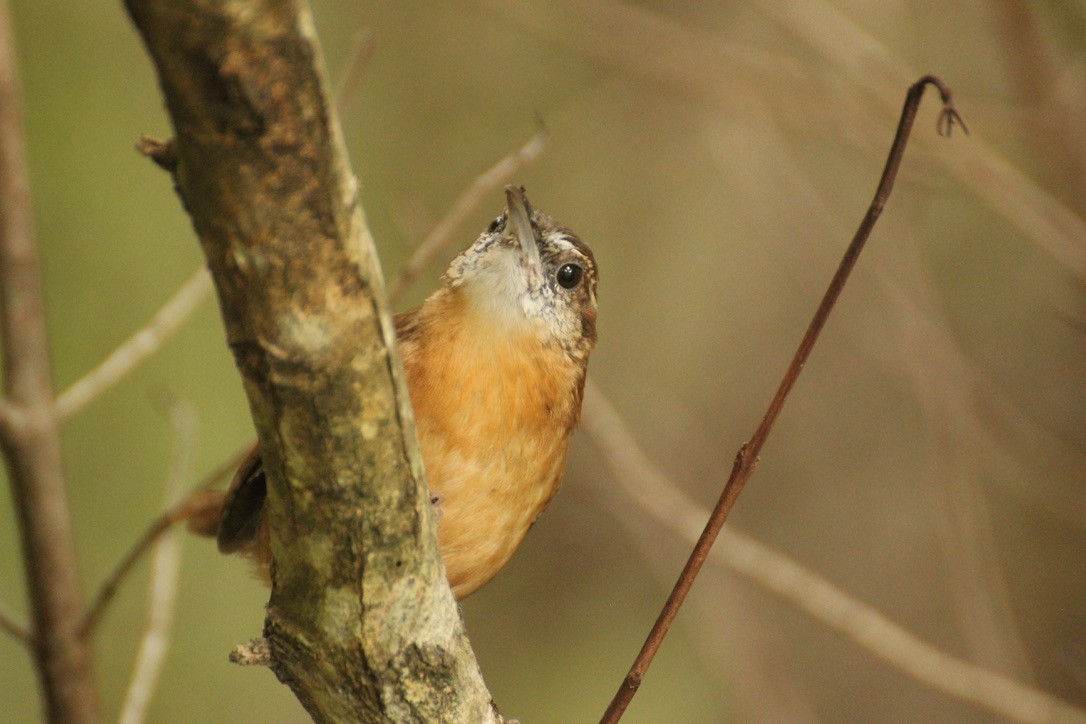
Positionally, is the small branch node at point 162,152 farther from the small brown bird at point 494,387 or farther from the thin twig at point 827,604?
the thin twig at point 827,604

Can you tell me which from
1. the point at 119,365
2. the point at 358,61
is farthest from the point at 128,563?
the point at 358,61

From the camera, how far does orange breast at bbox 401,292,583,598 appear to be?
246 cm

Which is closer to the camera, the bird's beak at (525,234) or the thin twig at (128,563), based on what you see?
the thin twig at (128,563)

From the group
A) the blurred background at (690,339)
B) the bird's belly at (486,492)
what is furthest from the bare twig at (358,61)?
the bird's belly at (486,492)

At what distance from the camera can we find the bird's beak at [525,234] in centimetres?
279

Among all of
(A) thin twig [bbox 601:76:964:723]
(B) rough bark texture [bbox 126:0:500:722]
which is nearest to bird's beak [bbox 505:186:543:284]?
(A) thin twig [bbox 601:76:964:723]

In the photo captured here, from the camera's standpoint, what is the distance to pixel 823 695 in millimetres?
5652

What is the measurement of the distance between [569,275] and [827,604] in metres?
1.12

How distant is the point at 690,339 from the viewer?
6102 millimetres

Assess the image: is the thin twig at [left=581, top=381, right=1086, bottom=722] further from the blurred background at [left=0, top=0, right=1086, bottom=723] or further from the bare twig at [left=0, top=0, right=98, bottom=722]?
the bare twig at [left=0, top=0, right=98, bottom=722]

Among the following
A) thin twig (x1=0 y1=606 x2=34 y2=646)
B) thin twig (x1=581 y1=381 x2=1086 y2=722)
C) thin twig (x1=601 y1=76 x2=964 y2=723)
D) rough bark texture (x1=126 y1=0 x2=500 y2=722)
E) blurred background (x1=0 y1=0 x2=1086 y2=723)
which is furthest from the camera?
blurred background (x1=0 y1=0 x2=1086 y2=723)

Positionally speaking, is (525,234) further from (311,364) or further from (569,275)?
(311,364)

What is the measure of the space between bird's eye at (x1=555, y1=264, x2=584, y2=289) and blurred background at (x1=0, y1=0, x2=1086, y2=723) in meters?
1.38

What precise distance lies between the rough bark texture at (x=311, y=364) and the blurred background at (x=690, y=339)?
267 cm
